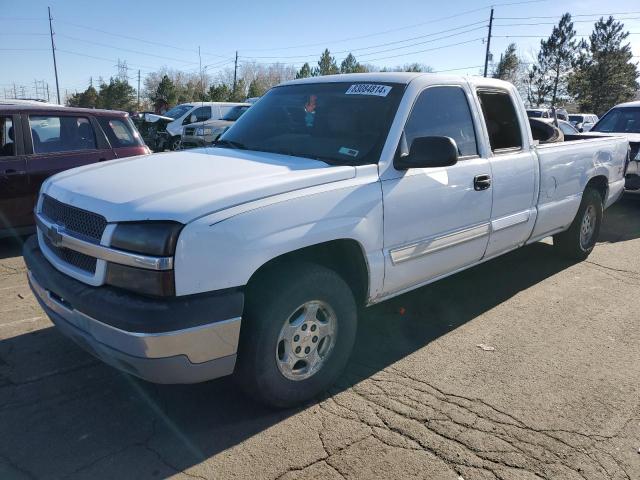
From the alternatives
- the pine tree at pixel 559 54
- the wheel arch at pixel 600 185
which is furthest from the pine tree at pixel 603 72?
the wheel arch at pixel 600 185

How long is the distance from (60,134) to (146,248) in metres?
4.92

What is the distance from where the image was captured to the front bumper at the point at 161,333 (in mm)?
2455

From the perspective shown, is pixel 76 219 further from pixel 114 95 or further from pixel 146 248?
pixel 114 95

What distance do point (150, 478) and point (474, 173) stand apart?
2953 millimetres

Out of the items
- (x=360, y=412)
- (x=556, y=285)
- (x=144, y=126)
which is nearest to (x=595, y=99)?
(x=144, y=126)

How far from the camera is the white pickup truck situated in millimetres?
2525

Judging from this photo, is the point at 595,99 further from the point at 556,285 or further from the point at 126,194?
the point at 126,194

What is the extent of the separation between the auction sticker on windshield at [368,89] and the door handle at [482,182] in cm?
95

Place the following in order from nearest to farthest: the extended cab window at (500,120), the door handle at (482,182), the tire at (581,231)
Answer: the door handle at (482,182) → the extended cab window at (500,120) → the tire at (581,231)

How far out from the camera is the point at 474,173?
402cm

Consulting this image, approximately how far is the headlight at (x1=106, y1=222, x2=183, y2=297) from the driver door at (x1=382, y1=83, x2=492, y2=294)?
1.41m

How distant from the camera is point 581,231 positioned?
20.0 feet

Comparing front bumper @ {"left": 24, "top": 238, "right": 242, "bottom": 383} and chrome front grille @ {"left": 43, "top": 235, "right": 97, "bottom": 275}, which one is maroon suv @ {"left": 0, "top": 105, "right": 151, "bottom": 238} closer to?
chrome front grille @ {"left": 43, "top": 235, "right": 97, "bottom": 275}

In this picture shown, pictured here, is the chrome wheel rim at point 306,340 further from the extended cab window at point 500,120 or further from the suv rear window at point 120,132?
the suv rear window at point 120,132
